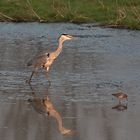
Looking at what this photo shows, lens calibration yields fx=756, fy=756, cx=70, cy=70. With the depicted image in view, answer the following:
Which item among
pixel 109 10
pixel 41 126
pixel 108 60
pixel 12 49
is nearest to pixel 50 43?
pixel 12 49

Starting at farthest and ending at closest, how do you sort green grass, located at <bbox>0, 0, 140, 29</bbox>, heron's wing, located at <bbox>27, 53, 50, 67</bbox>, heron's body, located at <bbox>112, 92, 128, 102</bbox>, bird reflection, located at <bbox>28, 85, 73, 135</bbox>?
1. green grass, located at <bbox>0, 0, 140, 29</bbox>
2. heron's wing, located at <bbox>27, 53, 50, 67</bbox>
3. heron's body, located at <bbox>112, 92, 128, 102</bbox>
4. bird reflection, located at <bbox>28, 85, 73, 135</bbox>

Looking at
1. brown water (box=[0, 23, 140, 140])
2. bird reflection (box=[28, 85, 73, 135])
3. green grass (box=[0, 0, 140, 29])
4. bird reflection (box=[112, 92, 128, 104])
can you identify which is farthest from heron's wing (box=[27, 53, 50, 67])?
green grass (box=[0, 0, 140, 29])

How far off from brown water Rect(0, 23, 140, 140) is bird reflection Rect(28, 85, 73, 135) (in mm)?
18

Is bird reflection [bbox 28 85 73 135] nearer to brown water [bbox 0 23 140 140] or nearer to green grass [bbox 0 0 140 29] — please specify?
brown water [bbox 0 23 140 140]

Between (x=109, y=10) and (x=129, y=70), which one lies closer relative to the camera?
(x=129, y=70)

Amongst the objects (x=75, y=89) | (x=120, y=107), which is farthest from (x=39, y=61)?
(x=120, y=107)

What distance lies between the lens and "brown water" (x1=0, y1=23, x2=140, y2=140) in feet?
35.0

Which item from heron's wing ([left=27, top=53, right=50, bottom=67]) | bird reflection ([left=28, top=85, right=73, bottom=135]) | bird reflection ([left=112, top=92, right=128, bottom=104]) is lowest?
bird reflection ([left=28, top=85, right=73, bottom=135])

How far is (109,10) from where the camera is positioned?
2966 centimetres

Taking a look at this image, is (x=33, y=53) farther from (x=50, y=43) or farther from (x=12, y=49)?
(x=50, y=43)

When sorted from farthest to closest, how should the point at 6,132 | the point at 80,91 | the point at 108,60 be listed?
the point at 108,60 → the point at 80,91 → the point at 6,132

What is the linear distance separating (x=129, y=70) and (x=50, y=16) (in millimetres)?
13183

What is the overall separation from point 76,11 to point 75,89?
16058 mm

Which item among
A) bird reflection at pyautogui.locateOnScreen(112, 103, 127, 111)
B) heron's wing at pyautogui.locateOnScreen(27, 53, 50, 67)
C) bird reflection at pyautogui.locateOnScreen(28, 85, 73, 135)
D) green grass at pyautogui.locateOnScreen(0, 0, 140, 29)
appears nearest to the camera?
bird reflection at pyautogui.locateOnScreen(28, 85, 73, 135)
